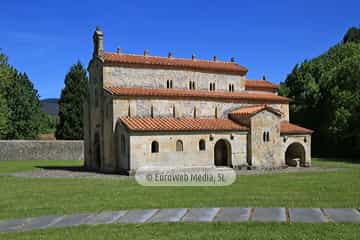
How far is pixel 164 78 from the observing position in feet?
120

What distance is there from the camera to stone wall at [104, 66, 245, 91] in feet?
113

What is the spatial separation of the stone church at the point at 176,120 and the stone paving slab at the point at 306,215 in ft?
61.1

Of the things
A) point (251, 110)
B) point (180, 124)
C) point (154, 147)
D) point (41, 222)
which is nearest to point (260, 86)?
point (251, 110)

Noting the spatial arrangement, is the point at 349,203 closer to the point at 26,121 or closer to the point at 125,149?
the point at 125,149

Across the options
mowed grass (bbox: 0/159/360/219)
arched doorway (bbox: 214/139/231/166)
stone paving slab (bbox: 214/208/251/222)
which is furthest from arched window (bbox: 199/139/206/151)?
stone paving slab (bbox: 214/208/251/222)

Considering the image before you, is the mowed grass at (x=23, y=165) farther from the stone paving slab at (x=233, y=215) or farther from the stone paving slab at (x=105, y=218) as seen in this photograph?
the stone paving slab at (x=233, y=215)

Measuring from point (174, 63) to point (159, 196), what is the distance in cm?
2111

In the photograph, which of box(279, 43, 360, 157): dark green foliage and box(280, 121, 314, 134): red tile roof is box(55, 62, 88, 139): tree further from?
box(280, 121, 314, 134): red tile roof

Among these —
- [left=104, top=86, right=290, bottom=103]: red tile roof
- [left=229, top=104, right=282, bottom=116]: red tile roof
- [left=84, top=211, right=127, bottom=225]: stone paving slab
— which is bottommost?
[left=84, top=211, right=127, bottom=225]: stone paving slab

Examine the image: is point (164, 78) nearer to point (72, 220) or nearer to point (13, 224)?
point (72, 220)

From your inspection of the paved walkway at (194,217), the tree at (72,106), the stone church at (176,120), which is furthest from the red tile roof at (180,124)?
the tree at (72,106)

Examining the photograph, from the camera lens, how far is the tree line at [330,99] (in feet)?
158

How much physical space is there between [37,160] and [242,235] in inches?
1796

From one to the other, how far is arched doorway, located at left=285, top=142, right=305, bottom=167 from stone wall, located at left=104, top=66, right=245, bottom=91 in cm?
780
